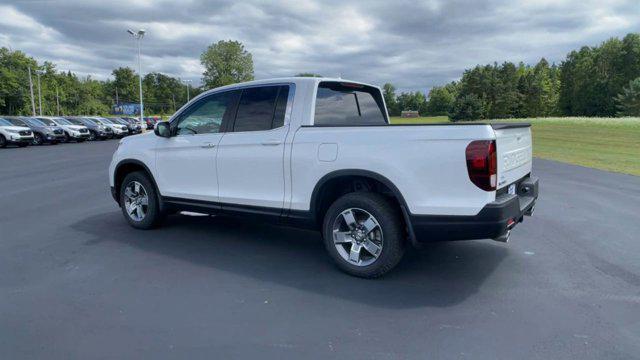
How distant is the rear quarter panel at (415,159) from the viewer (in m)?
3.57

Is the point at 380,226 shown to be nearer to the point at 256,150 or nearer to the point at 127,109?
the point at 256,150

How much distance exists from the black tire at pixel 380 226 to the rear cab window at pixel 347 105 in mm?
939

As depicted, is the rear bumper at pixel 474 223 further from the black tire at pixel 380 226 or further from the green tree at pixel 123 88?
the green tree at pixel 123 88

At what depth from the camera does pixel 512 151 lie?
410 centimetres

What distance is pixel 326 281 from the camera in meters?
4.18

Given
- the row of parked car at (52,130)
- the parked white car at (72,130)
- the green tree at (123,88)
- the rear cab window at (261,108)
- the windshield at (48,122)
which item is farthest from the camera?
the green tree at (123,88)

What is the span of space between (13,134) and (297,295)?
26.6 meters

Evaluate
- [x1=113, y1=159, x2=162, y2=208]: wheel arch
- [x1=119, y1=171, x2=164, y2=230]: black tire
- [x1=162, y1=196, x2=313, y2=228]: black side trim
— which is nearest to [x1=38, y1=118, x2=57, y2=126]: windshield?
[x1=113, y1=159, x2=162, y2=208]: wheel arch

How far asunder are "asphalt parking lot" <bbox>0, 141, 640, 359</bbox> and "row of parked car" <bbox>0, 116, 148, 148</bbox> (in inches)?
867

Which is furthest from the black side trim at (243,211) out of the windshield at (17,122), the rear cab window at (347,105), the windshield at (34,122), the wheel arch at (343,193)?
the windshield at (34,122)

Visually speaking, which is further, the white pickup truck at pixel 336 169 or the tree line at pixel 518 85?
the tree line at pixel 518 85

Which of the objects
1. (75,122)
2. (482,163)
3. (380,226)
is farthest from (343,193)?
(75,122)

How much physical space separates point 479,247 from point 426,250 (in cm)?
67

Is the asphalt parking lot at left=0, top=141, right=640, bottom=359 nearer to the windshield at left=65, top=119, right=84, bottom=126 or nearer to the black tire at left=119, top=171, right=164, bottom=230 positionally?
the black tire at left=119, top=171, right=164, bottom=230
